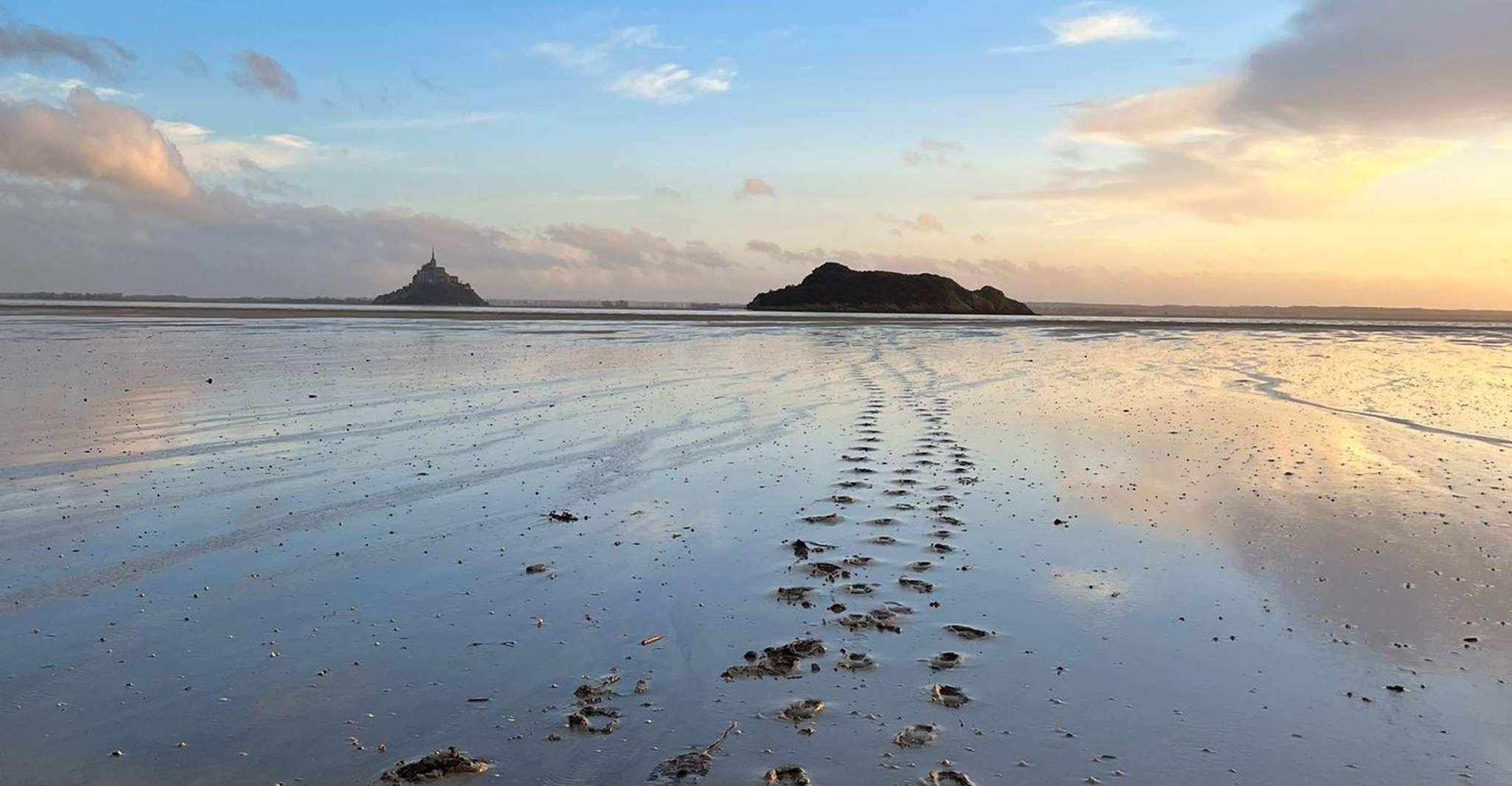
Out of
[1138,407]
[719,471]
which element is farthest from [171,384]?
[1138,407]

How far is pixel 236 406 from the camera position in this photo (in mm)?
17562

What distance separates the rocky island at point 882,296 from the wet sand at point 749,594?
418 feet

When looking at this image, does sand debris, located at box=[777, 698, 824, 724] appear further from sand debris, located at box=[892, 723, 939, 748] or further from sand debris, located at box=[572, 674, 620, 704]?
sand debris, located at box=[572, 674, 620, 704]

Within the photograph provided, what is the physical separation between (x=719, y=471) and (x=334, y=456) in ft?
16.9

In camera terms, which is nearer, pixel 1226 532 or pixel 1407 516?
pixel 1226 532

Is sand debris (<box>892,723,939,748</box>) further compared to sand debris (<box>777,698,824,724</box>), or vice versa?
sand debris (<box>777,698,824,724</box>)

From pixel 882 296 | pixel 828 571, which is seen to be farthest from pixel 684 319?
pixel 828 571

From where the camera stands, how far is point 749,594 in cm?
722

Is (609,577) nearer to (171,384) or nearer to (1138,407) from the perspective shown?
(1138,407)

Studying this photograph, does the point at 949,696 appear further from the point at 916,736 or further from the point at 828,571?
the point at 828,571

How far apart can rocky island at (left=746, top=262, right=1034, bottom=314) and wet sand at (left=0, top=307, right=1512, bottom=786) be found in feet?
418

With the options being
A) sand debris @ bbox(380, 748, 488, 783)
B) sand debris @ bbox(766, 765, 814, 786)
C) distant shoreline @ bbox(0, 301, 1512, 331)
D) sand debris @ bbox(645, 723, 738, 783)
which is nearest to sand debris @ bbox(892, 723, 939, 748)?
sand debris @ bbox(766, 765, 814, 786)

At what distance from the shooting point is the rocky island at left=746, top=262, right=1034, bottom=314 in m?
145

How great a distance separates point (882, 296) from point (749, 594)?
143 meters
